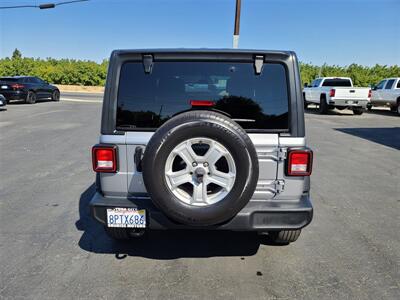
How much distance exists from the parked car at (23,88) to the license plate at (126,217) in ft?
65.7

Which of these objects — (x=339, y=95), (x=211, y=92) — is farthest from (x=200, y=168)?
(x=339, y=95)

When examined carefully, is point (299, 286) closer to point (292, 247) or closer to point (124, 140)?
point (292, 247)

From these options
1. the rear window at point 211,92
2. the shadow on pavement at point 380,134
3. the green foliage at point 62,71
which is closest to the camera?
the rear window at point 211,92

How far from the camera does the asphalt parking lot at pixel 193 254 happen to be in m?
2.97

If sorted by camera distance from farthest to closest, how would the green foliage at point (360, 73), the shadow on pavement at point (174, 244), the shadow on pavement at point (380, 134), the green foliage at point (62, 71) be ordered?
the green foliage at point (62, 71) < the green foliage at point (360, 73) < the shadow on pavement at point (380, 134) < the shadow on pavement at point (174, 244)

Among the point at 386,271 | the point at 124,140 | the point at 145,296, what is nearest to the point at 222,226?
the point at 145,296

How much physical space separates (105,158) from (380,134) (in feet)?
37.6

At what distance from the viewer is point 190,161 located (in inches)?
111

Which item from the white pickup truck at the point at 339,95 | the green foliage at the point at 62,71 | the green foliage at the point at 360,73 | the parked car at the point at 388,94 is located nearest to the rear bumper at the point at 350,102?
the white pickup truck at the point at 339,95

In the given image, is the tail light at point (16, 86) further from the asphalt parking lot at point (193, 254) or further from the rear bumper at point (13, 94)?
the asphalt parking lot at point (193, 254)

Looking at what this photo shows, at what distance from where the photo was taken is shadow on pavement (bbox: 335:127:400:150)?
1055 centimetres

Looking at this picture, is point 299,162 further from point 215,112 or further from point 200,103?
point 200,103

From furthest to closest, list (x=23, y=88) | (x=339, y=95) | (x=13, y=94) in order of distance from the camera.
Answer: (x=23, y=88) → (x=13, y=94) → (x=339, y=95)

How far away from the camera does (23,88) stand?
20531mm
